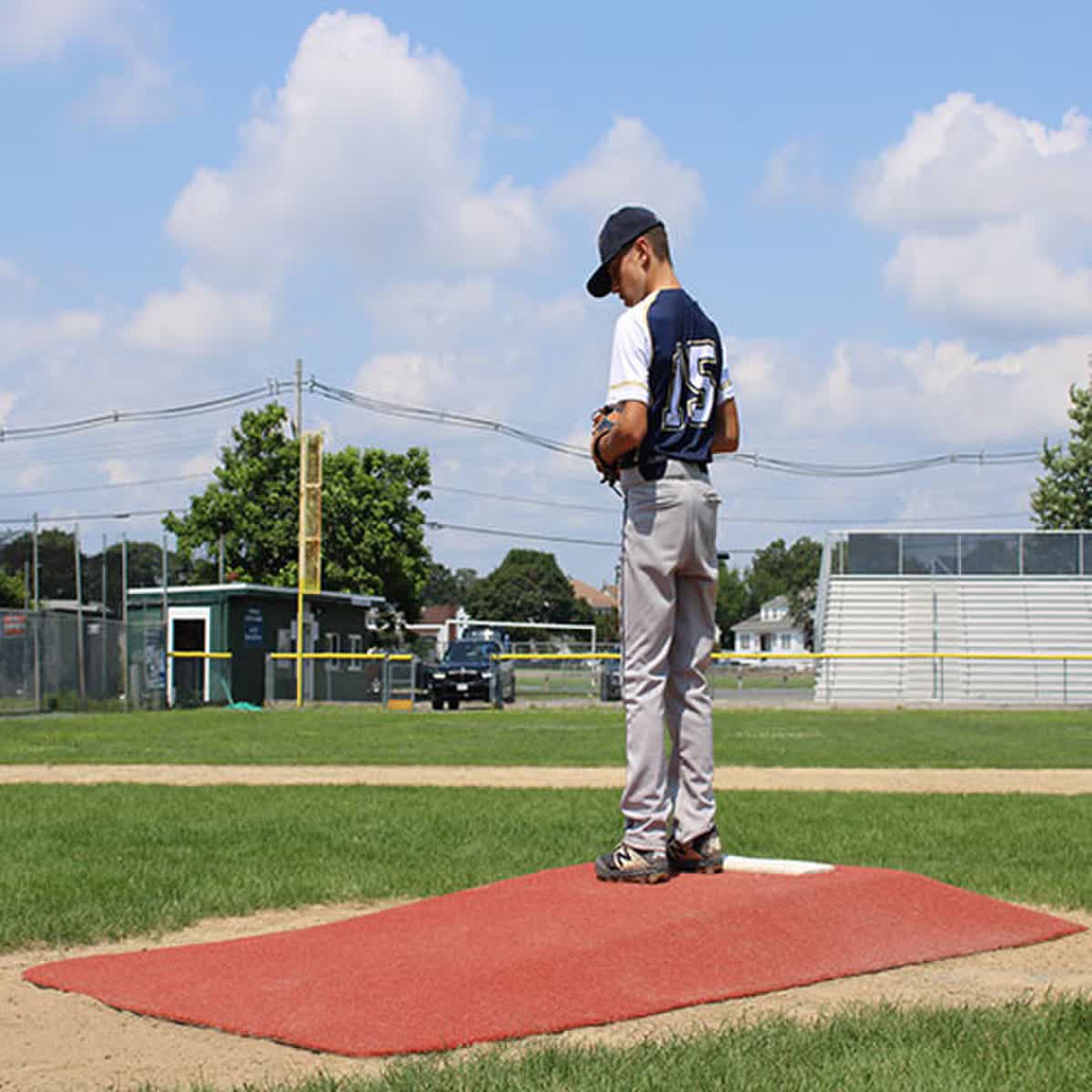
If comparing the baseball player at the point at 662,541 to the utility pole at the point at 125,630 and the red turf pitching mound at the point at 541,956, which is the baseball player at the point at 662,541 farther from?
the utility pole at the point at 125,630

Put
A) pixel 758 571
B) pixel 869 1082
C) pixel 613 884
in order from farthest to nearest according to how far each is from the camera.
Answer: pixel 758 571 < pixel 613 884 < pixel 869 1082

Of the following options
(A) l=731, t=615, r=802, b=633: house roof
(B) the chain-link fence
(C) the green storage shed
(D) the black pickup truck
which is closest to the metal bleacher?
(D) the black pickup truck

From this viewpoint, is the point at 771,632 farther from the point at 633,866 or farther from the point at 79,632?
the point at 633,866

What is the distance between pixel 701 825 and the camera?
541 cm

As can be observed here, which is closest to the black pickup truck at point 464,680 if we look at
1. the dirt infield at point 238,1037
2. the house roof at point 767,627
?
the dirt infield at point 238,1037

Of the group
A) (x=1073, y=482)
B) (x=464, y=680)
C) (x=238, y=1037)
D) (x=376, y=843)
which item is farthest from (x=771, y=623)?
(x=238, y=1037)

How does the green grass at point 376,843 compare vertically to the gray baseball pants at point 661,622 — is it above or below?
below

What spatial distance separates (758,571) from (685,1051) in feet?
606

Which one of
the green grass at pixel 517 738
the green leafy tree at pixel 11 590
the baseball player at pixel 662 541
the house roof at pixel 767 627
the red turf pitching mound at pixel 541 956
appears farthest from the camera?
the house roof at pixel 767 627

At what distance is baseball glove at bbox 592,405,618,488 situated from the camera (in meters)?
5.24

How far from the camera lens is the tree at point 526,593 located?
148750 millimetres

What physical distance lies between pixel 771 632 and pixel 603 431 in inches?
6312

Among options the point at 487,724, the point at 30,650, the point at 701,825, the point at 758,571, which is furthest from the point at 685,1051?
the point at 758,571

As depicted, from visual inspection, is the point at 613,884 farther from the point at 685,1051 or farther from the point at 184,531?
the point at 184,531
